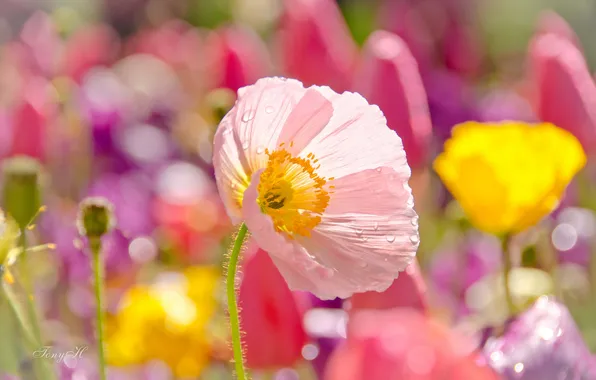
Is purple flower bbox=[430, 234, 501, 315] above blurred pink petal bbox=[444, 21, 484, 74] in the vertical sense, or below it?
above

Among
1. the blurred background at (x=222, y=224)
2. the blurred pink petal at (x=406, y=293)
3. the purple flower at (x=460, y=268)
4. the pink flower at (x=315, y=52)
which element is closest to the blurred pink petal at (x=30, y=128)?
the blurred background at (x=222, y=224)

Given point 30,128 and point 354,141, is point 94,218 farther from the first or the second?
point 30,128

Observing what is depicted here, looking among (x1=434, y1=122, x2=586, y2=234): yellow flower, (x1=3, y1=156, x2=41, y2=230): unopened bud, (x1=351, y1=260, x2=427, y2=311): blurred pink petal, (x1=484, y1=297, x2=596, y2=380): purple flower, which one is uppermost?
(x1=3, y1=156, x2=41, y2=230): unopened bud

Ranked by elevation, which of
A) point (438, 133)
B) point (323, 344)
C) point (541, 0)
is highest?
point (323, 344)

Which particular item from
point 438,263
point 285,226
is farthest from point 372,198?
point 438,263

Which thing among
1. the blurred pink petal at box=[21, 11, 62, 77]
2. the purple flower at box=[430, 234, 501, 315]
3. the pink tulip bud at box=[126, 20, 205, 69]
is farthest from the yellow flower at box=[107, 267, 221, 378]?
the pink tulip bud at box=[126, 20, 205, 69]

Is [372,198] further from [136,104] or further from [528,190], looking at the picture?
[136,104]

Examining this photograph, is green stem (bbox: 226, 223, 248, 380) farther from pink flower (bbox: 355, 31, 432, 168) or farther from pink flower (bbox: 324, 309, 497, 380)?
pink flower (bbox: 355, 31, 432, 168)

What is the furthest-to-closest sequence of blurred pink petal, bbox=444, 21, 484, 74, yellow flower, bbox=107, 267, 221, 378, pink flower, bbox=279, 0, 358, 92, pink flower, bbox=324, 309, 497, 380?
blurred pink petal, bbox=444, 21, 484, 74 → pink flower, bbox=279, 0, 358, 92 → yellow flower, bbox=107, 267, 221, 378 → pink flower, bbox=324, 309, 497, 380
